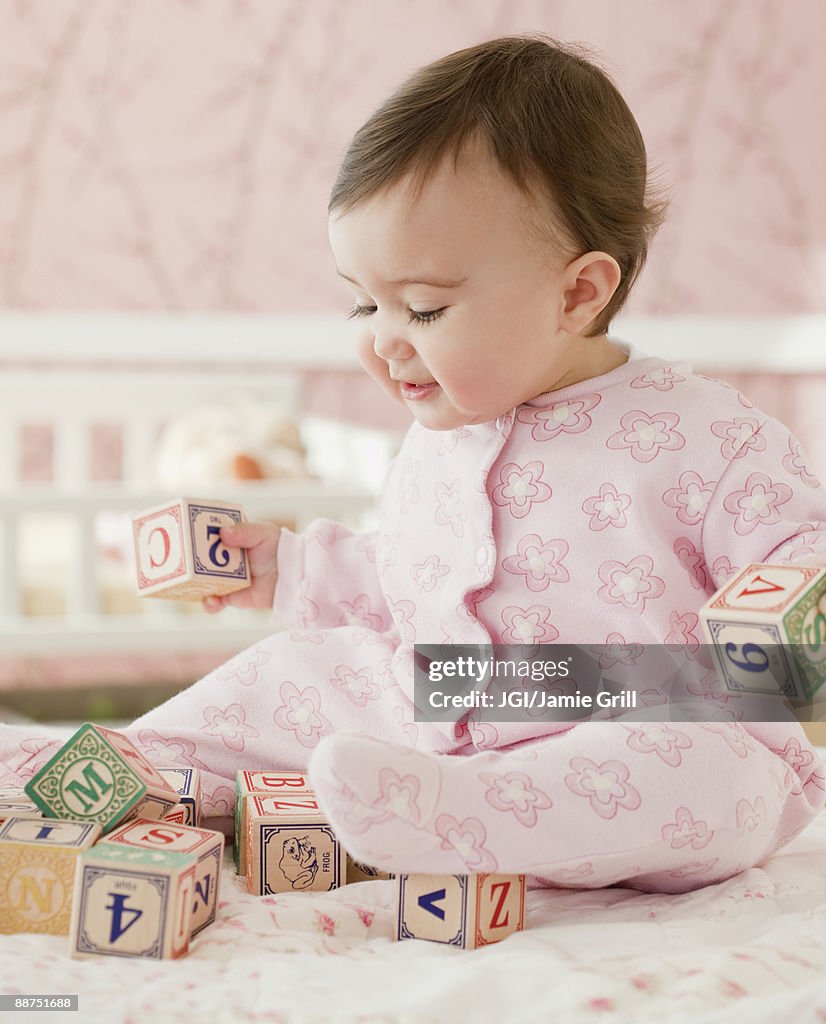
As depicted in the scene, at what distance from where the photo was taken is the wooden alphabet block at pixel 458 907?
0.71 meters

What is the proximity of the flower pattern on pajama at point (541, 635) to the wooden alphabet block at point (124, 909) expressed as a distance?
0.10 m

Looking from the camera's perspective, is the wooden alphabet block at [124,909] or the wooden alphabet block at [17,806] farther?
the wooden alphabet block at [17,806]

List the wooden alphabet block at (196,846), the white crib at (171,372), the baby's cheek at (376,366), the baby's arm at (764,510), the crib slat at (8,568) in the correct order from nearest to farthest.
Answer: the wooden alphabet block at (196,846) → the baby's arm at (764,510) → the baby's cheek at (376,366) → the crib slat at (8,568) → the white crib at (171,372)

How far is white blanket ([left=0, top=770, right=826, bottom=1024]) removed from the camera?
599mm

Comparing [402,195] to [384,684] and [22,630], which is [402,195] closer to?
[384,684]

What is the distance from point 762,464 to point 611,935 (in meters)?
0.34

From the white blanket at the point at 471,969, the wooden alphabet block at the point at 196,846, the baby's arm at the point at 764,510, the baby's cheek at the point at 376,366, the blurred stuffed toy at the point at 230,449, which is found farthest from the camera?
the blurred stuffed toy at the point at 230,449

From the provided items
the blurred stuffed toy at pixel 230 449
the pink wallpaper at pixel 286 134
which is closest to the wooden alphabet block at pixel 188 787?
the blurred stuffed toy at pixel 230 449

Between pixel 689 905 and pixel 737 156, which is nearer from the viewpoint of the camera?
pixel 689 905

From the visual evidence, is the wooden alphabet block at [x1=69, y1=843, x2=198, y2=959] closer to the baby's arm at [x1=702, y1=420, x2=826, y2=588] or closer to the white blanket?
the white blanket

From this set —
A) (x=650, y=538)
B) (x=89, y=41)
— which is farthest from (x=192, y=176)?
(x=650, y=538)

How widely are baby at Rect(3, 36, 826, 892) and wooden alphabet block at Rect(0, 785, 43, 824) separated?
7 centimetres

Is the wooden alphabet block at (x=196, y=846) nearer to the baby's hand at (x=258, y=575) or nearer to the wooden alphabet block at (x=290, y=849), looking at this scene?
the wooden alphabet block at (x=290, y=849)

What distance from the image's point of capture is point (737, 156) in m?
2.81
